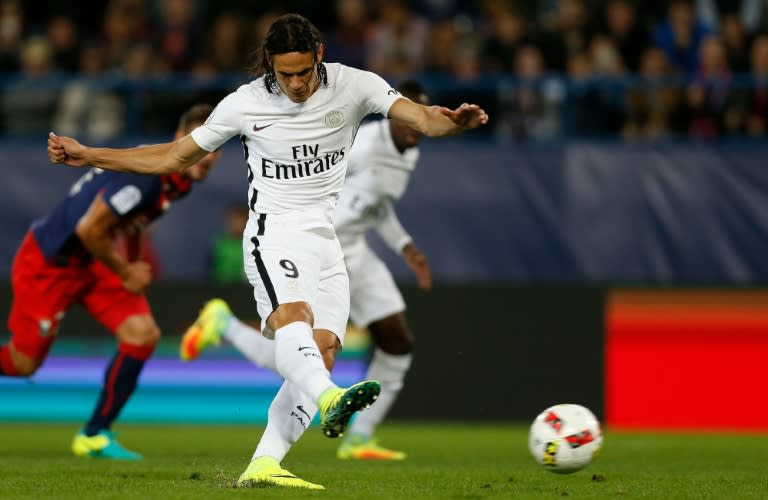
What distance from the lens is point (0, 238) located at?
13.8 metres

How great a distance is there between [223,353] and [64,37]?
179 inches

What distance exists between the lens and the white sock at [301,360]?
245 inches

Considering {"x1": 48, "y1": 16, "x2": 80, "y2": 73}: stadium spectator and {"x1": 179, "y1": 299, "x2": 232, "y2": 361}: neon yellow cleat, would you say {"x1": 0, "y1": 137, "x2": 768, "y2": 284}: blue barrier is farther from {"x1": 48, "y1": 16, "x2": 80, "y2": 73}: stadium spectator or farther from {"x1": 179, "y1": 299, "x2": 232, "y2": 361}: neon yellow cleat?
{"x1": 179, "y1": 299, "x2": 232, "y2": 361}: neon yellow cleat

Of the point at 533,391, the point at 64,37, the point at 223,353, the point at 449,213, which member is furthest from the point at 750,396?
the point at 64,37

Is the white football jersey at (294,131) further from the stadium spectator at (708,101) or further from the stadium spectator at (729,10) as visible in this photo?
the stadium spectator at (729,10)

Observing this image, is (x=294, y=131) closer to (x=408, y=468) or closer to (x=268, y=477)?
(x=268, y=477)

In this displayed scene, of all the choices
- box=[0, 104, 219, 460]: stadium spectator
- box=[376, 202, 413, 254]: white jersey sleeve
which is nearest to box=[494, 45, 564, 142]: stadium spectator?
box=[376, 202, 413, 254]: white jersey sleeve

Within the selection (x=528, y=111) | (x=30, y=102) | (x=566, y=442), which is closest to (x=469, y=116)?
(x=566, y=442)

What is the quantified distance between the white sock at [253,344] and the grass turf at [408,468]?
2.24ft

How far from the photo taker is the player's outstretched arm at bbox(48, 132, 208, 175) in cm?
671

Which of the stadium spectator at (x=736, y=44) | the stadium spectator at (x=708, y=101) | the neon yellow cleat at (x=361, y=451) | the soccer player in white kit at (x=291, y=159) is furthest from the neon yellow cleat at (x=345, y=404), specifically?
the stadium spectator at (x=736, y=44)

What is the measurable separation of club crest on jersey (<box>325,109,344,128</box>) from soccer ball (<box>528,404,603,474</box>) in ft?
6.44

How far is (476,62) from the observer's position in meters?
14.6

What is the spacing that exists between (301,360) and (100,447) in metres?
3.27
